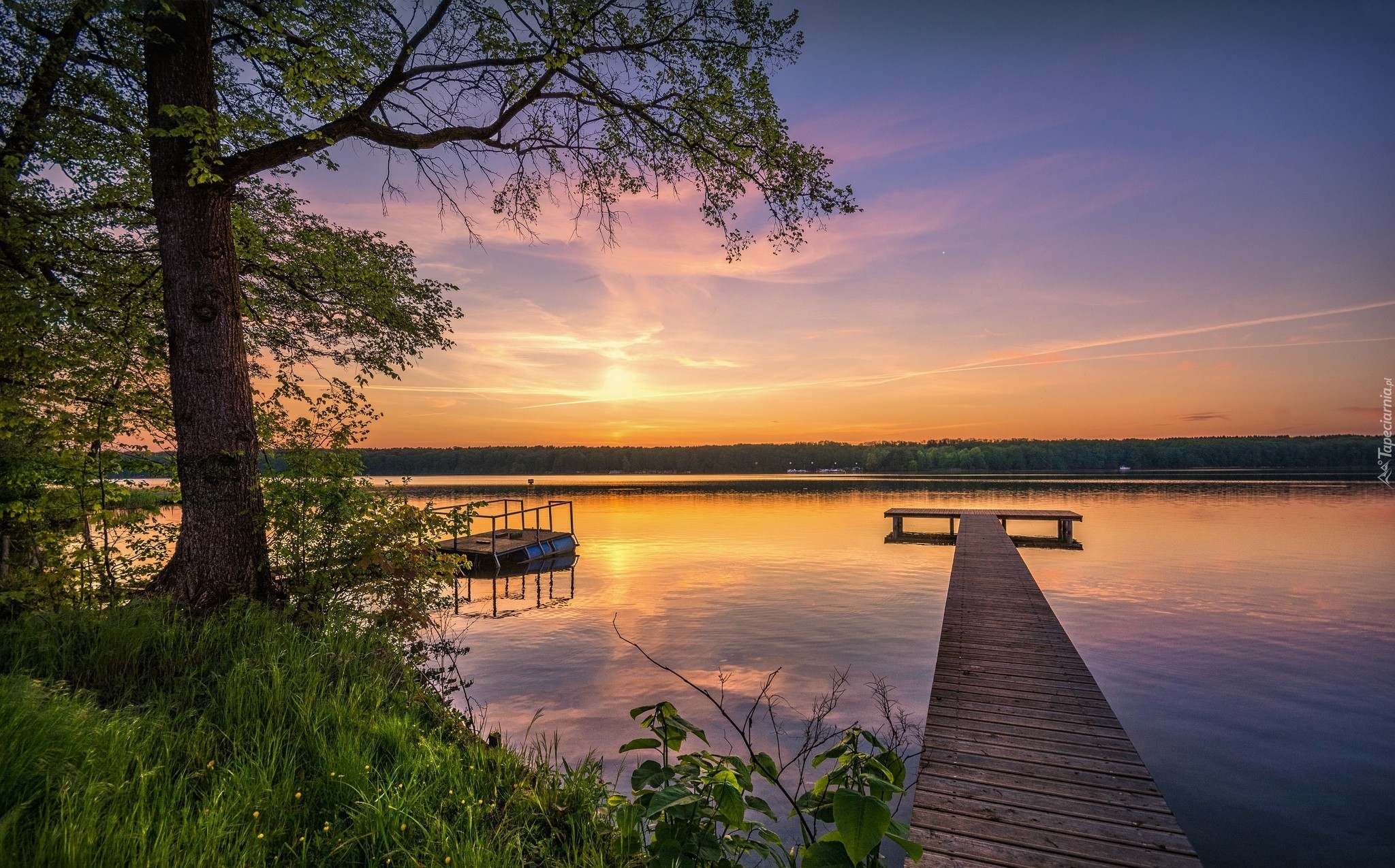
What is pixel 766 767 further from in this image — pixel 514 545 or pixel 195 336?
pixel 514 545

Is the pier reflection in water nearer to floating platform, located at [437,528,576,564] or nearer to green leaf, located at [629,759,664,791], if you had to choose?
floating platform, located at [437,528,576,564]

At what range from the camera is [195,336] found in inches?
243

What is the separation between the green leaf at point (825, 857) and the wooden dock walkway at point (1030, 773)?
256cm

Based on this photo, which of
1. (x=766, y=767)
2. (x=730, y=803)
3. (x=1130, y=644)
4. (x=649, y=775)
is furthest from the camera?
(x=1130, y=644)

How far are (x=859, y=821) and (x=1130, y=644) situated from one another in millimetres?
13656

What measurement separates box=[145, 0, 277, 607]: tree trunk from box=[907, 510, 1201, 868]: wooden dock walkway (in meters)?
6.98

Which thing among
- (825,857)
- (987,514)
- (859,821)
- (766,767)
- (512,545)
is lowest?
(512,545)

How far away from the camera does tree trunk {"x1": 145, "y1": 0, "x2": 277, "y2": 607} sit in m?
6.14

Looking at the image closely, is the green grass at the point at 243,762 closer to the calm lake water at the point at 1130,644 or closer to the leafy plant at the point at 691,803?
the leafy plant at the point at 691,803

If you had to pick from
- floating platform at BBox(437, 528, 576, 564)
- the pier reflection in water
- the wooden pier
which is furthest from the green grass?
the wooden pier

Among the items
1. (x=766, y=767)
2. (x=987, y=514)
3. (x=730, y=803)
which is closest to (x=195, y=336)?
(x=766, y=767)

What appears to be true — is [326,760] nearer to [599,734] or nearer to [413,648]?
[413,648]

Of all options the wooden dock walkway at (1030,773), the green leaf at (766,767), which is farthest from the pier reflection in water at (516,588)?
the green leaf at (766,767)

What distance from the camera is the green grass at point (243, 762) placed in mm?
2801
